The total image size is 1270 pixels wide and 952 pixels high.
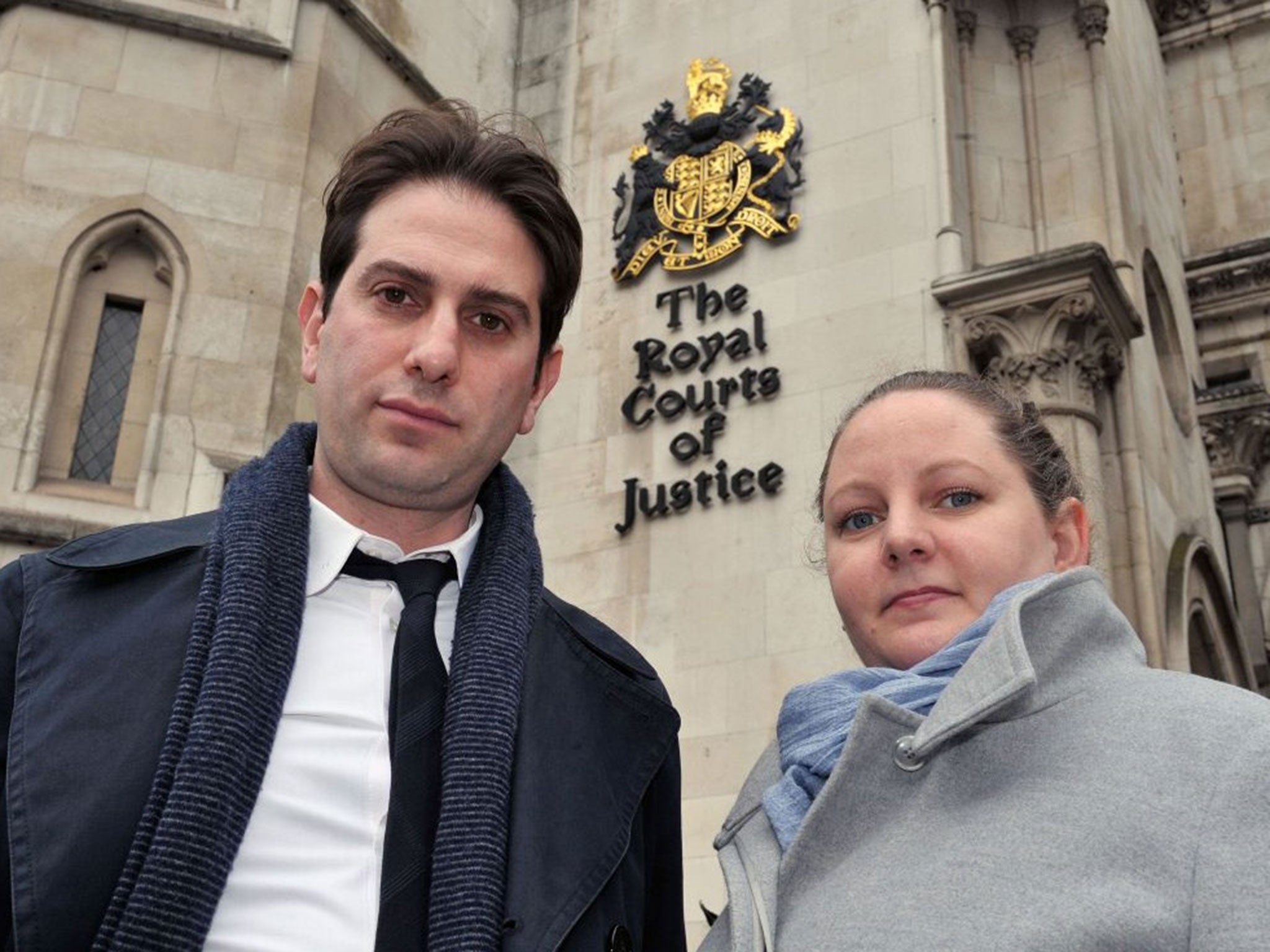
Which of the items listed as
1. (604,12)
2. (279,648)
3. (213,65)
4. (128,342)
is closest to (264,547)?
(279,648)

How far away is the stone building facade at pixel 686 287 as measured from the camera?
7.21 meters

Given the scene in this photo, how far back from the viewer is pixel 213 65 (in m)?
7.96

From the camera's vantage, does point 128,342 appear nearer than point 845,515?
No

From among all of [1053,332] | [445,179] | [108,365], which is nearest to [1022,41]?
[1053,332]

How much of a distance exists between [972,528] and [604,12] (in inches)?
377

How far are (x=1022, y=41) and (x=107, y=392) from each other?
22.8 feet

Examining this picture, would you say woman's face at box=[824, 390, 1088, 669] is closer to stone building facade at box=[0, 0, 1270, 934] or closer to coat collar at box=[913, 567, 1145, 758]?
coat collar at box=[913, 567, 1145, 758]

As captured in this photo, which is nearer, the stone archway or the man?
the man

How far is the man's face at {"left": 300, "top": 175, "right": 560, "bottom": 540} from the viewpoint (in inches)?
89.6

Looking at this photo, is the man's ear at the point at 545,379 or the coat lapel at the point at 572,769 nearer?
the coat lapel at the point at 572,769

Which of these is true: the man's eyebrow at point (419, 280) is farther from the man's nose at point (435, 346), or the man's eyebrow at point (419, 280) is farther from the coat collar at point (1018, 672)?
the coat collar at point (1018, 672)

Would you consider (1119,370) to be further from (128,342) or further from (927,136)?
(128,342)

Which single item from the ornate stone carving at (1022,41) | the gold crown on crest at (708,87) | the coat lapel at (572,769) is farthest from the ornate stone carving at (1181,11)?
the coat lapel at (572,769)

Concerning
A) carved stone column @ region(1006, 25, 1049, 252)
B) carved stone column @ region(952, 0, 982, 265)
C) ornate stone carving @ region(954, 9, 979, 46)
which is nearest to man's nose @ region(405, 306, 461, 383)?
carved stone column @ region(952, 0, 982, 265)
